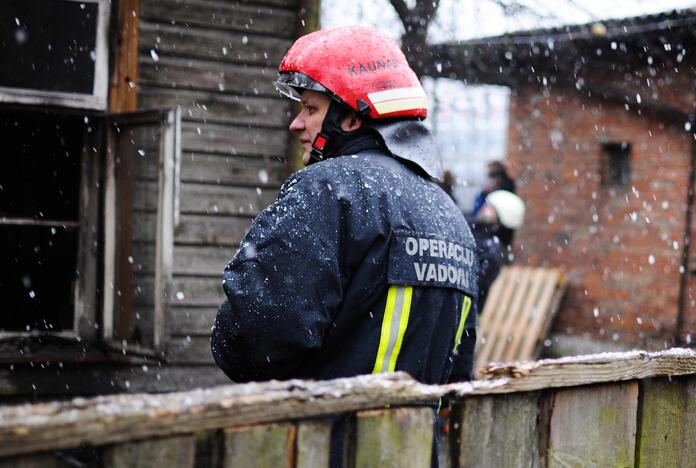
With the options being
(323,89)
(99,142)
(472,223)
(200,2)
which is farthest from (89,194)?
(472,223)

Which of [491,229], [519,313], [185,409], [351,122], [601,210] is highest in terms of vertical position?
[601,210]

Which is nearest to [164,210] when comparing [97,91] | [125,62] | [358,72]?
[97,91]

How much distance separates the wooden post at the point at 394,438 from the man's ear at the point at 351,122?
111cm

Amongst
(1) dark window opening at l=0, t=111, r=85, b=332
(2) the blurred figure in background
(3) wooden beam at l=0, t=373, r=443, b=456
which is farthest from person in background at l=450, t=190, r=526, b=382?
(3) wooden beam at l=0, t=373, r=443, b=456

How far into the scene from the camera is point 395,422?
158 centimetres

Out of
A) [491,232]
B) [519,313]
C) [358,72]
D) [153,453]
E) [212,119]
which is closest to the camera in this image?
[153,453]

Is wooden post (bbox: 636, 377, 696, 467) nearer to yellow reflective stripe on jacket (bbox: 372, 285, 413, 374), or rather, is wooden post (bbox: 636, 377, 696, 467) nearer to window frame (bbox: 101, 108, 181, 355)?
yellow reflective stripe on jacket (bbox: 372, 285, 413, 374)

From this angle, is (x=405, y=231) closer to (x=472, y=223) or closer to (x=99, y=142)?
(x=99, y=142)

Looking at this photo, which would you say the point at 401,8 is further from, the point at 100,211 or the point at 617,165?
the point at 100,211

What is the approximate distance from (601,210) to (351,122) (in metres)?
8.80

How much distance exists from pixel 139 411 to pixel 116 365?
9.70 ft

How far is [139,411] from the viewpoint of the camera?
1291mm

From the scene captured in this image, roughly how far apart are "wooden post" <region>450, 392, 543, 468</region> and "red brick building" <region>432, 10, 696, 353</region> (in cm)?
806

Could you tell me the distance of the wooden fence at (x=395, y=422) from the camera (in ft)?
4.17
